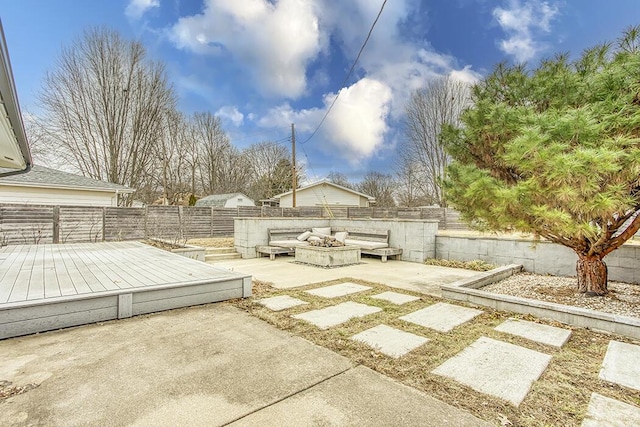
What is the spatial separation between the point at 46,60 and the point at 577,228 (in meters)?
20.3

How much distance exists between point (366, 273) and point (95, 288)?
184 inches

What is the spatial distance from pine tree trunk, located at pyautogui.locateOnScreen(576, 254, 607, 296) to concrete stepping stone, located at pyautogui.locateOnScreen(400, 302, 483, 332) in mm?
1721

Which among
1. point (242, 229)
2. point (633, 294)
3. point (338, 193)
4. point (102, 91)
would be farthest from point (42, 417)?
point (338, 193)

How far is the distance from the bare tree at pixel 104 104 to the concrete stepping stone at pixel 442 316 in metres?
17.2

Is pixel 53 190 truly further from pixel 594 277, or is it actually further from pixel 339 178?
pixel 339 178

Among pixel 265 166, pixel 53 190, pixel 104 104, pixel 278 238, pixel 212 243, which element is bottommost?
pixel 212 243

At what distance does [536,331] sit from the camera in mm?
3229

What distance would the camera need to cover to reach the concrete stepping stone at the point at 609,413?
Answer: 1.76m

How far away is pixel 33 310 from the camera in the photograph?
2.99 meters

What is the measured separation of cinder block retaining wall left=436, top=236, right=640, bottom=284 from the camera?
5410mm

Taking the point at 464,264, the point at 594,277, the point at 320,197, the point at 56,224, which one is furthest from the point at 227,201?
the point at 594,277

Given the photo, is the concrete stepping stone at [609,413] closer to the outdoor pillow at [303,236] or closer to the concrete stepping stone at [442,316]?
the concrete stepping stone at [442,316]

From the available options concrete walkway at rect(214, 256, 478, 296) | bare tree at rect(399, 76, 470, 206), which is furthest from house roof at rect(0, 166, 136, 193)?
bare tree at rect(399, 76, 470, 206)

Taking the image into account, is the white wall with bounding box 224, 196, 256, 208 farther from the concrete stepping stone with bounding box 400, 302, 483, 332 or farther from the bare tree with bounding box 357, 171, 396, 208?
the concrete stepping stone with bounding box 400, 302, 483, 332
